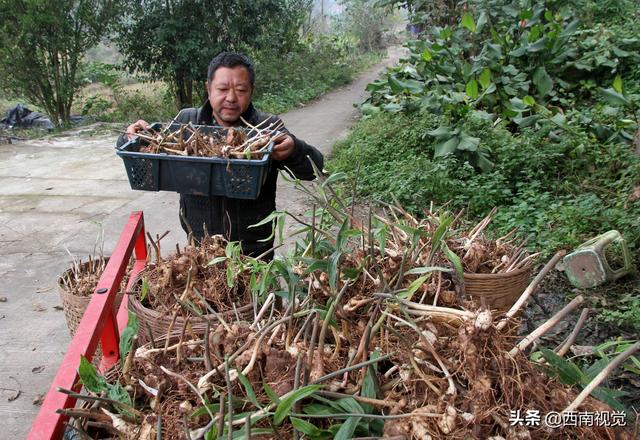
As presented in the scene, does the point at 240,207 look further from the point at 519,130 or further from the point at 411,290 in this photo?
the point at 519,130

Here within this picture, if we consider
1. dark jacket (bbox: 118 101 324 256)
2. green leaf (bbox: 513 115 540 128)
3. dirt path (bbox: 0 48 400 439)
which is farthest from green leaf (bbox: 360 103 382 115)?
dark jacket (bbox: 118 101 324 256)

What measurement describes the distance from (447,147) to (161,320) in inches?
153

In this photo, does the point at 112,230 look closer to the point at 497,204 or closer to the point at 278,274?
the point at 497,204

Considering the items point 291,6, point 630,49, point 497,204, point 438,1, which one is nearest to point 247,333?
point 497,204

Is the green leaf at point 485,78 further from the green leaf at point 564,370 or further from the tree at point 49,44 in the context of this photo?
the tree at point 49,44

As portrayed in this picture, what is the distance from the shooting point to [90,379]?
1.24m

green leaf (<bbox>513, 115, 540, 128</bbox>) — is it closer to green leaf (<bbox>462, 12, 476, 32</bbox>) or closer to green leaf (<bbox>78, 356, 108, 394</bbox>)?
green leaf (<bbox>462, 12, 476, 32</bbox>)

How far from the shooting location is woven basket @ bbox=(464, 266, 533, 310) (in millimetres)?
1930

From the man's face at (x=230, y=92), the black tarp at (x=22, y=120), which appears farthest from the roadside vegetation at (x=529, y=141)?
the black tarp at (x=22, y=120)

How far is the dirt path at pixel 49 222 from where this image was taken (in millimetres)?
3039

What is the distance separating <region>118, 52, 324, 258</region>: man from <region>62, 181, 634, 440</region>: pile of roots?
1.04 meters

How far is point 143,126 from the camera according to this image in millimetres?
2355

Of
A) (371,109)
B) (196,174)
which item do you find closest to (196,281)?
(196,174)

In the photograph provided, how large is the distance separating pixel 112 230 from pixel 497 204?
3.29 metres
